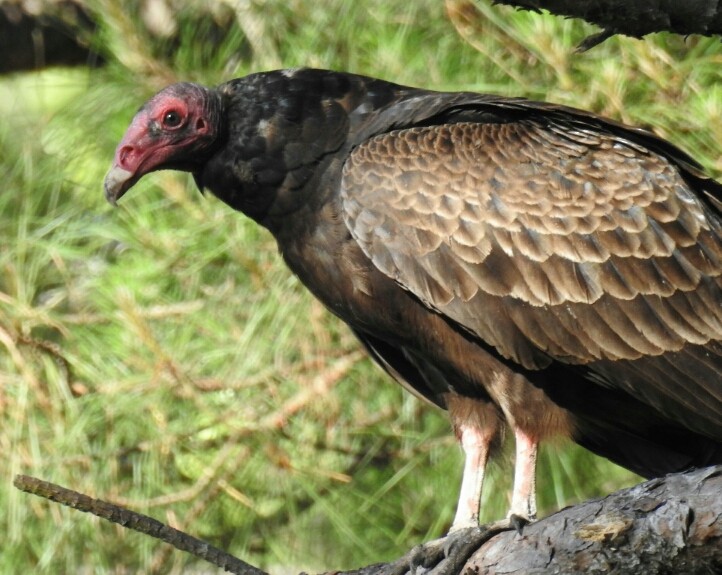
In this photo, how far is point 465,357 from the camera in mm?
3383

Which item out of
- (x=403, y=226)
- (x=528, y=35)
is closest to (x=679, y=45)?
(x=528, y=35)

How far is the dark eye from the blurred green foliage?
0.99 meters

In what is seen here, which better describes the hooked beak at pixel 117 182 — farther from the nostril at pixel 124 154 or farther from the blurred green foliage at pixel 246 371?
the blurred green foliage at pixel 246 371

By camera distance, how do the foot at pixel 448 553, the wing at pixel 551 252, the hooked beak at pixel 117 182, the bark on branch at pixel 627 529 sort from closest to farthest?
1. the bark on branch at pixel 627 529
2. the foot at pixel 448 553
3. the wing at pixel 551 252
4. the hooked beak at pixel 117 182

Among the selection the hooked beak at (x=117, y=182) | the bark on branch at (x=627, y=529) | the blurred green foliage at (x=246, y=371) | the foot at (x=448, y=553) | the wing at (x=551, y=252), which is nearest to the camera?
the bark on branch at (x=627, y=529)

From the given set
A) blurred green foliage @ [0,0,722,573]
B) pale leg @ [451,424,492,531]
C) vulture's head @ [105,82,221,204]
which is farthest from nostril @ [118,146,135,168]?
pale leg @ [451,424,492,531]

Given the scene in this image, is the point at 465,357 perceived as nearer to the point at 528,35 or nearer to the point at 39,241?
the point at 528,35

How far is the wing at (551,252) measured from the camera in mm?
3309

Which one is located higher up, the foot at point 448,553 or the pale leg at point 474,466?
the foot at point 448,553

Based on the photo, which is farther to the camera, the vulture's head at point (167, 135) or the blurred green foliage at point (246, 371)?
the blurred green foliage at point (246, 371)

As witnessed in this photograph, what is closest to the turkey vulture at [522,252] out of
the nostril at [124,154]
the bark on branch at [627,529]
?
the nostril at [124,154]

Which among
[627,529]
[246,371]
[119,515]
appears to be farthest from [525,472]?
[246,371]

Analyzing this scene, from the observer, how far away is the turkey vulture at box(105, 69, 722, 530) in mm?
3318

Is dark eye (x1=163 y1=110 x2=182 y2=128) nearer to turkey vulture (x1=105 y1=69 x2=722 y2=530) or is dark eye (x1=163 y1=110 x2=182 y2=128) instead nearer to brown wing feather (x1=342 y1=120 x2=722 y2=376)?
turkey vulture (x1=105 y1=69 x2=722 y2=530)
